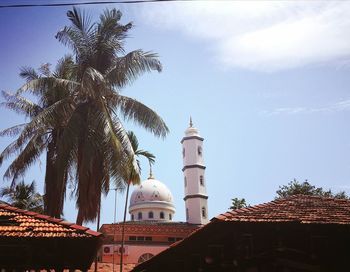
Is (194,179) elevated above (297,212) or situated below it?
above

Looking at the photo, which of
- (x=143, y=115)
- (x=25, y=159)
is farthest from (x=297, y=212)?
(x=25, y=159)

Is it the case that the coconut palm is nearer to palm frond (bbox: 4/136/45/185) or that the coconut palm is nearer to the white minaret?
palm frond (bbox: 4/136/45/185)

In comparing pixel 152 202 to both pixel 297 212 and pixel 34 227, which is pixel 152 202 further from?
pixel 34 227

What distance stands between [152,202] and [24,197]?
80.2ft

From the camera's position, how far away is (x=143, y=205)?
49719 millimetres

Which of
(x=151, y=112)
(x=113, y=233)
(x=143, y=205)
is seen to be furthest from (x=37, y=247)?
(x=143, y=205)

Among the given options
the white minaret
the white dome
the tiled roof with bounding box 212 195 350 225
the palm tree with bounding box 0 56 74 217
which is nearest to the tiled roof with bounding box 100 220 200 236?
the white minaret

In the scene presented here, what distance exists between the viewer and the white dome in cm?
4966

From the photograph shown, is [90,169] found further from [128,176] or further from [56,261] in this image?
[56,261]

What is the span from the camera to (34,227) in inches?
401

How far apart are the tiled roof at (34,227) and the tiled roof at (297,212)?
152 inches

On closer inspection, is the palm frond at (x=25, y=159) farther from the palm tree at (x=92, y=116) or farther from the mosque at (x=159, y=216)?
the mosque at (x=159, y=216)

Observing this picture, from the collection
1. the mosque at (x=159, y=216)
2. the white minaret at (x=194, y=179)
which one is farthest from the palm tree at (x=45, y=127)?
the white minaret at (x=194, y=179)

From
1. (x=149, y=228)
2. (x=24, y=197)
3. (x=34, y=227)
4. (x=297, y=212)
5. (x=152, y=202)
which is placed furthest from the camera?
(x=152, y=202)
